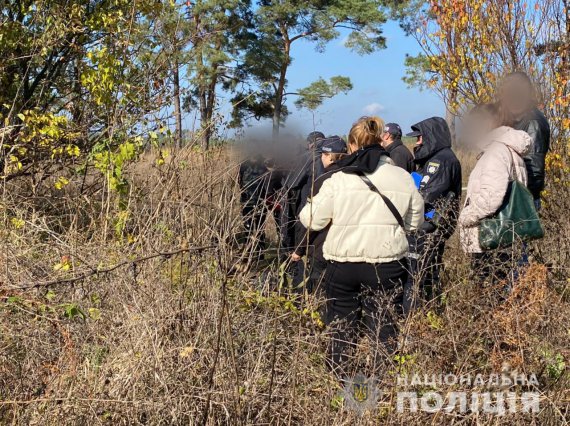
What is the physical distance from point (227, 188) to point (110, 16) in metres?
3.35

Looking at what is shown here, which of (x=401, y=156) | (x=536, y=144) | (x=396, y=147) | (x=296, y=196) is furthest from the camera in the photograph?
(x=396, y=147)

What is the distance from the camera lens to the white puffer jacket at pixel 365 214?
3498mm

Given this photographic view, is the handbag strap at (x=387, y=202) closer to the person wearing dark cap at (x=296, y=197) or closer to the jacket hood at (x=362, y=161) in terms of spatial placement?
the jacket hood at (x=362, y=161)

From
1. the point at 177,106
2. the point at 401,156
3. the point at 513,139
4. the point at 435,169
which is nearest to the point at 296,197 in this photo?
the point at 401,156

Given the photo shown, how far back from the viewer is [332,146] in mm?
5008

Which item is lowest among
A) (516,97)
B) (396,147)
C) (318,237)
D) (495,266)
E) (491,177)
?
(495,266)

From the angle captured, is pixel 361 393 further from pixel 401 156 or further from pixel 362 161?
pixel 401 156

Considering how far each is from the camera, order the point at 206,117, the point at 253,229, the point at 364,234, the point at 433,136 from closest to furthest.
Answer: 1. the point at 364,234
2. the point at 253,229
3. the point at 206,117
4. the point at 433,136

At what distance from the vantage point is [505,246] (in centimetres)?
Result: 416

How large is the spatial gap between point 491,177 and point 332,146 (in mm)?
1353

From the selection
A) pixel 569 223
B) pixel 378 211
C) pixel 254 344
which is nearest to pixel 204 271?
pixel 254 344

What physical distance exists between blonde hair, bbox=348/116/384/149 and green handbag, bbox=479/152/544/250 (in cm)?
109

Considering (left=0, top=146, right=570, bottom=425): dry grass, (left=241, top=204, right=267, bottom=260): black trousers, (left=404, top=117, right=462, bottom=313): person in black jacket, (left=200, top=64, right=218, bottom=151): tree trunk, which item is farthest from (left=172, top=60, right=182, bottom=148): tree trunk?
(left=404, top=117, right=462, bottom=313): person in black jacket

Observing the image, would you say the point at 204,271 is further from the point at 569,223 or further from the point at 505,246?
the point at 569,223
